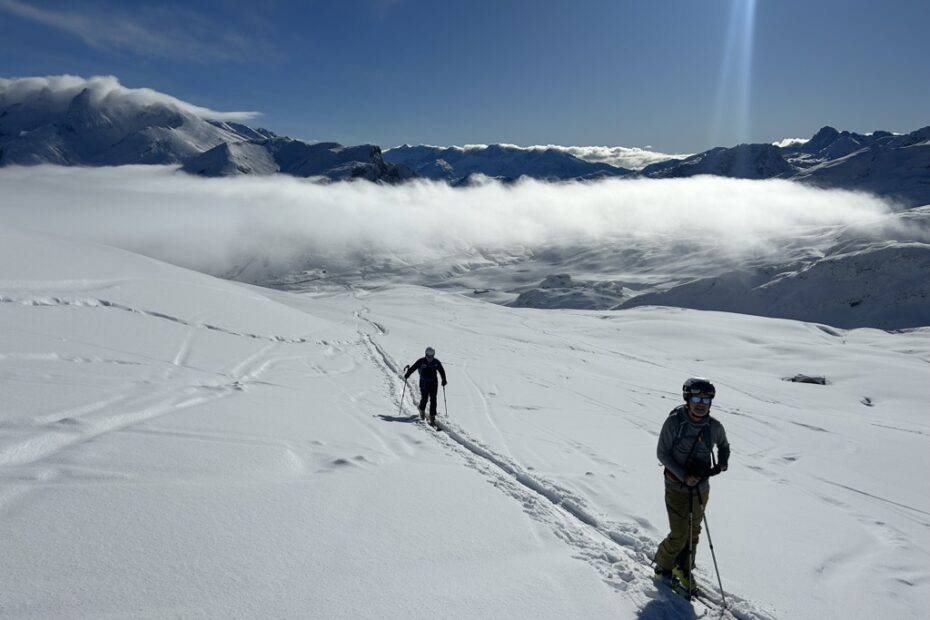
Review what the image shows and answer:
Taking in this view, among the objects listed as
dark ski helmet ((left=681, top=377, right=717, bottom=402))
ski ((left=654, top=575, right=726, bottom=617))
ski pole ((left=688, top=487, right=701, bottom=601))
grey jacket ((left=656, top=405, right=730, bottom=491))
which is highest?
dark ski helmet ((left=681, top=377, right=717, bottom=402))

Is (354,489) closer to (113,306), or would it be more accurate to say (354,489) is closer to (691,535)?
(691,535)

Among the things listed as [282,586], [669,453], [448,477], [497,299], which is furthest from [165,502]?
[497,299]

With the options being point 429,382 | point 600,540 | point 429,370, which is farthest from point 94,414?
A: point 600,540

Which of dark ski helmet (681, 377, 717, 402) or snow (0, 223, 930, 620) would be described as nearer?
snow (0, 223, 930, 620)

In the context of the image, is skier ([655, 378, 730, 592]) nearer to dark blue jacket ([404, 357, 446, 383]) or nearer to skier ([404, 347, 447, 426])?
skier ([404, 347, 447, 426])

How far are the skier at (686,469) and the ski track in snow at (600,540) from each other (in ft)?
1.19

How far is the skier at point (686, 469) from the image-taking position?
6422 mm

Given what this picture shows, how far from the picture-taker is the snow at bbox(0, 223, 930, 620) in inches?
200

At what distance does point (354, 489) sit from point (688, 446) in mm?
4774

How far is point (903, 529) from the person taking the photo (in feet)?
31.7

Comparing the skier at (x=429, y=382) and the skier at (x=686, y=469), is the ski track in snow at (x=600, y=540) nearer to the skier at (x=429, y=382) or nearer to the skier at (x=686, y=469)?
the skier at (x=686, y=469)

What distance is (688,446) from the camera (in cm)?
647

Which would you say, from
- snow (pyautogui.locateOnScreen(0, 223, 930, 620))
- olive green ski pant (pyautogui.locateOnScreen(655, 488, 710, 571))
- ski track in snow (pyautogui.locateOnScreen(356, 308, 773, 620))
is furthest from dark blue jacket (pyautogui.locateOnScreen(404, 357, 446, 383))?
olive green ski pant (pyautogui.locateOnScreen(655, 488, 710, 571))

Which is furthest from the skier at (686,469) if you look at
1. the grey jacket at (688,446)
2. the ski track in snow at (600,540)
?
the ski track in snow at (600,540)
